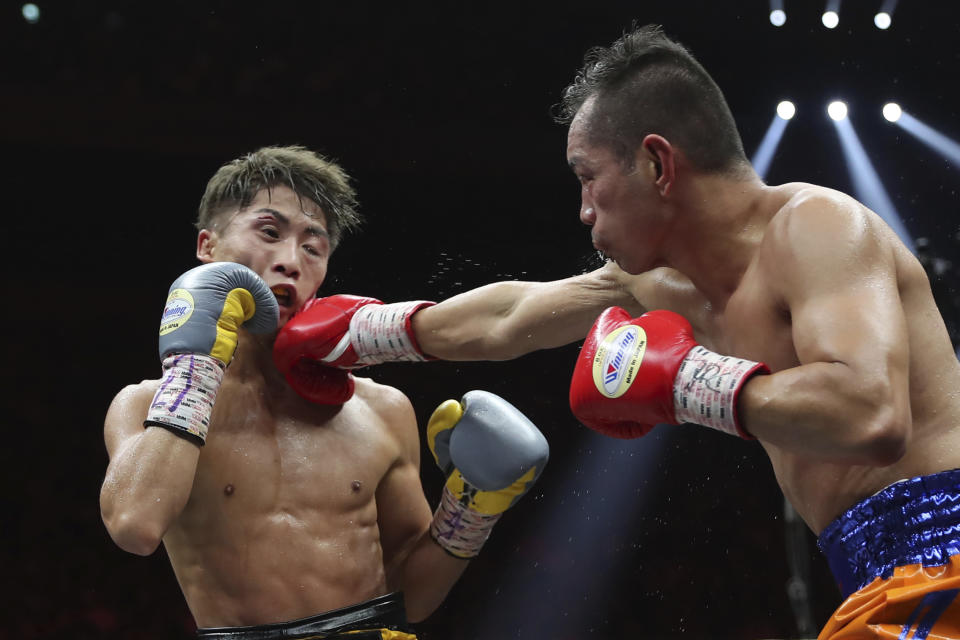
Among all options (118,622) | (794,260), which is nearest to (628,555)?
(118,622)

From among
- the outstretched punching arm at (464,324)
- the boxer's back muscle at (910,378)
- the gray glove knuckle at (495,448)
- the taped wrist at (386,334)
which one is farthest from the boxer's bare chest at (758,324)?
the taped wrist at (386,334)

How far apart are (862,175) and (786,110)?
1.95 ft

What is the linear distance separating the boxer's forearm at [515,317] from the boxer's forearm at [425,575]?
54 centimetres

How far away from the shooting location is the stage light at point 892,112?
17.0 feet

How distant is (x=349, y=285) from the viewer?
490 centimetres

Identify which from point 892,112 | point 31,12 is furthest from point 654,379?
point 31,12

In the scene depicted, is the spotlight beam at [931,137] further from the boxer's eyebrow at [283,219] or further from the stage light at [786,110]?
the boxer's eyebrow at [283,219]

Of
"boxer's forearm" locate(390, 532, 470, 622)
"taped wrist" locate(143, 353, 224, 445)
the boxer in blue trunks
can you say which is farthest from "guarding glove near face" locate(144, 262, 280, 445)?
the boxer in blue trunks

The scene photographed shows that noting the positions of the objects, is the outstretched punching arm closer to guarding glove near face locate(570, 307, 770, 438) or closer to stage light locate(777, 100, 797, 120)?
guarding glove near face locate(570, 307, 770, 438)

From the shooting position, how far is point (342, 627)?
82.7 inches

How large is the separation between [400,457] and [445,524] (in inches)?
8.9

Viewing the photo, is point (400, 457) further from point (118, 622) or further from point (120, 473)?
point (118, 622)

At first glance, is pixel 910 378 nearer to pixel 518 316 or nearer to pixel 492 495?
pixel 518 316

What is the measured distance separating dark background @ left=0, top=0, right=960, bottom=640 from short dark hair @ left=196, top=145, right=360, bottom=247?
7.92ft
